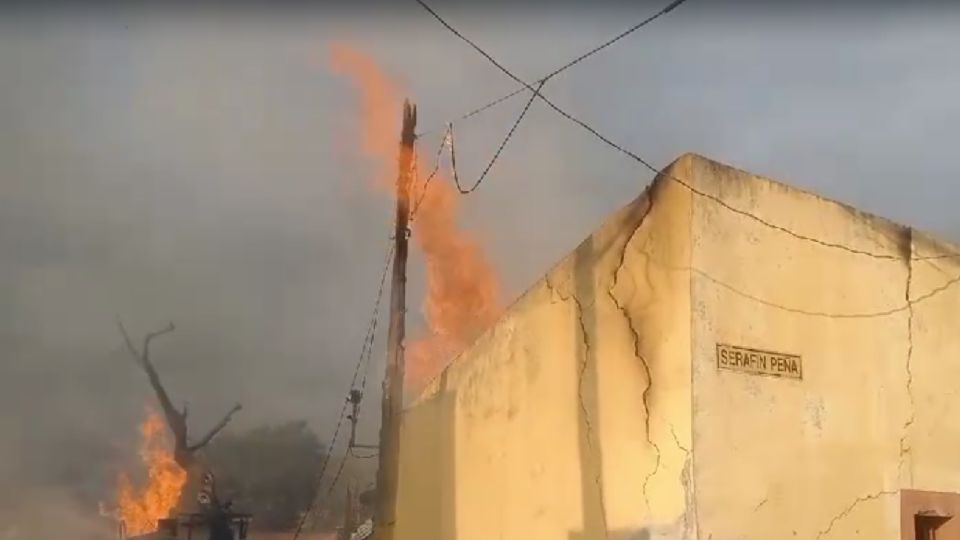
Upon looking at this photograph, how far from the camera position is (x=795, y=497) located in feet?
23.8

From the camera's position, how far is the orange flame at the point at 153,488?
2406 cm

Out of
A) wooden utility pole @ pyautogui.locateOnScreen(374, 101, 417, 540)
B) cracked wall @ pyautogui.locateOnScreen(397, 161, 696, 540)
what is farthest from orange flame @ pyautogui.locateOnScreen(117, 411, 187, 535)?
cracked wall @ pyautogui.locateOnScreen(397, 161, 696, 540)

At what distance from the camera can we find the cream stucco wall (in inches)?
278

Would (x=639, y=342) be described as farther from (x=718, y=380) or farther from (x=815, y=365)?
(x=815, y=365)

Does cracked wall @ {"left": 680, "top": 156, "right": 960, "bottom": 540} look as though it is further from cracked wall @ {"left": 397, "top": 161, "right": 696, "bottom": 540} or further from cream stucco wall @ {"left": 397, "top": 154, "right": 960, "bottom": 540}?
cracked wall @ {"left": 397, "top": 161, "right": 696, "bottom": 540}

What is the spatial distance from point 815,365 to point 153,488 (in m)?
21.0

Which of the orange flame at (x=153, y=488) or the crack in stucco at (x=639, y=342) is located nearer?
the crack in stucco at (x=639, y=342)

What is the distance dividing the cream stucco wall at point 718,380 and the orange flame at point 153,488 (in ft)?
A: 55.8

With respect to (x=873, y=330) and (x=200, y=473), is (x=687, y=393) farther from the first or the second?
(x=200, y=473)

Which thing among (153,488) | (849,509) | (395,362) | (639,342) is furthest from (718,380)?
(153,488)

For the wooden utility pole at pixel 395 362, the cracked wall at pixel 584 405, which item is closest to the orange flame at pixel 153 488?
the wooden utility pole at pixel 395 362

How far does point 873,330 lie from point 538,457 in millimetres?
2849

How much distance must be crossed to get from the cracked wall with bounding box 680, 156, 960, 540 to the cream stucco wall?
0.5 inches

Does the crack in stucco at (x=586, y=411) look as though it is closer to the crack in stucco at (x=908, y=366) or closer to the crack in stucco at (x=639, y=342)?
the crack in stucco at (x=639, y=342)
